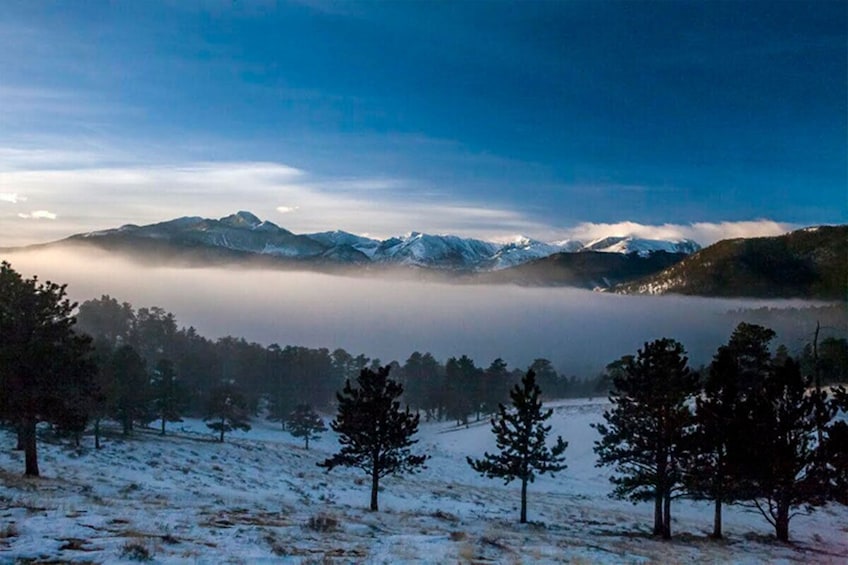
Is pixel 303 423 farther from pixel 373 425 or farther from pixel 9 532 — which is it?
pixel 9 532

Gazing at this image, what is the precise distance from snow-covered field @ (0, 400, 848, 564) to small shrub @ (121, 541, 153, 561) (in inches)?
2.2

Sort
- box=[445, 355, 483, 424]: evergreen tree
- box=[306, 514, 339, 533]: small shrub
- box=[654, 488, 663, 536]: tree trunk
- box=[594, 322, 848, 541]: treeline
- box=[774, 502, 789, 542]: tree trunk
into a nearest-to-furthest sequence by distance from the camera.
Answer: box=[306, 514, 339, 533]: small shrub → box=[594, 322, 848, 541]: treeline → box=[774, 502, 789, 542]: tree trunk → box=[654, 488, 663, 536]: tree trunk → box=[445, 355, 483, 424]: evergreen tree

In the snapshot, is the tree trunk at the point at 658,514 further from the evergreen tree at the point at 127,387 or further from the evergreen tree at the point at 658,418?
the evergreen tree at the point at 127,387

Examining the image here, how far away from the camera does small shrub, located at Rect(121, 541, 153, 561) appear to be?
11226 mm

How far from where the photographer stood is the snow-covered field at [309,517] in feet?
43.9

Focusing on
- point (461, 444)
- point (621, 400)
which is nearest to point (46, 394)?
point (621, 400)

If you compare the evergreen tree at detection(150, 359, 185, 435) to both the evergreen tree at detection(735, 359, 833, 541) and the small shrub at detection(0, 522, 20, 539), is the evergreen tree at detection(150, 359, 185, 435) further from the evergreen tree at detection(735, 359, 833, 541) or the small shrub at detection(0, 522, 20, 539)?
the evergreen tree at detection(735, 359, 833, 541)

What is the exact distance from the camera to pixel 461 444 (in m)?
74.8

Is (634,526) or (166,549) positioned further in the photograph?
(634,526)

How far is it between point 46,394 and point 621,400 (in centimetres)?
2850

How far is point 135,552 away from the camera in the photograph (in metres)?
11.4

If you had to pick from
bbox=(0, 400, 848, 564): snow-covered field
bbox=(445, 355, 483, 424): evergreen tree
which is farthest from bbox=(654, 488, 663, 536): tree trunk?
bbox=(445, 355, 483, 424): evergreen tree

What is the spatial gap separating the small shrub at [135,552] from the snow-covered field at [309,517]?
57 millimetres

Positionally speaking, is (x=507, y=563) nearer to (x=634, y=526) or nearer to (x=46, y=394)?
(x=634, y=526)
